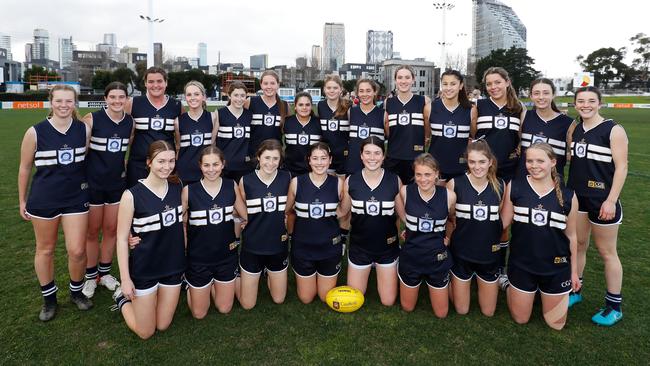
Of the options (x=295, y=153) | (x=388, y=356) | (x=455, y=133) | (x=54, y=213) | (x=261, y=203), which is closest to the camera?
(x=388, y=356)

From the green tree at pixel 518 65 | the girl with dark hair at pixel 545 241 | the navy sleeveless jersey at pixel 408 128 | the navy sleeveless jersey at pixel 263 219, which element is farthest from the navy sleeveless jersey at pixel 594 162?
the green tree at pixel 518 65

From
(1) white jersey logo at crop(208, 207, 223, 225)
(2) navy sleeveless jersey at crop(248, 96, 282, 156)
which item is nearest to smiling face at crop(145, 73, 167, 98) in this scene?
(2) navy sleeveless jersey at crop(248, 96, 282, 156)

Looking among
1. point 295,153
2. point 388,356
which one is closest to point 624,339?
point 388,356

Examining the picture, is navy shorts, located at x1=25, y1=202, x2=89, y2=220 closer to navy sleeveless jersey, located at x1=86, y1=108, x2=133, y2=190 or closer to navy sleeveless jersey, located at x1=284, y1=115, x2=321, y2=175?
navy sleeveless jersey, located at x1=86, y1=108, x2=133, y2=190

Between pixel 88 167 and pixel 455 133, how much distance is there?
352cm

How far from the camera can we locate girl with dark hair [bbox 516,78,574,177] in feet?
13.7

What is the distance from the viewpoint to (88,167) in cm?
413

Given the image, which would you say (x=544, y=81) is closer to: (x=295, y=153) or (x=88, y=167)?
(x=295, y=153)

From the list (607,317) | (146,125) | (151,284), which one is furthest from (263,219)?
(607,317)

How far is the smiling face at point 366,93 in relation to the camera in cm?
483

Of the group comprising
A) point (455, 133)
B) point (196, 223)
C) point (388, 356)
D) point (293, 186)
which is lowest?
point (388, 356)

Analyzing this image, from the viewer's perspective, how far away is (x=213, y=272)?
3.84 meters

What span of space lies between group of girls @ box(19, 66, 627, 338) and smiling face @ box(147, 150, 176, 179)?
0.01m

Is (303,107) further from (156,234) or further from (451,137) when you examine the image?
(156,234)
